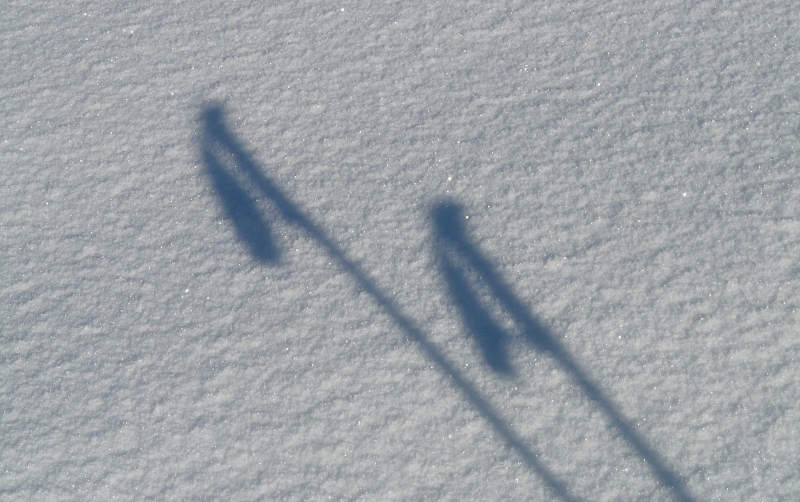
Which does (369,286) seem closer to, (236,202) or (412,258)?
(412,258)

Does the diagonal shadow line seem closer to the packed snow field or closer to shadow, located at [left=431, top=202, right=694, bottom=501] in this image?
the packed snow field

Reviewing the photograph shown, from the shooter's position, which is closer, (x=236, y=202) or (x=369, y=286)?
(x=369, y=286)

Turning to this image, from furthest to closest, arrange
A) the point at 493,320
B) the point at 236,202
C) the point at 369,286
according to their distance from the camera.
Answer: the point at 236,202, the point at 369,286, the point at 493,320

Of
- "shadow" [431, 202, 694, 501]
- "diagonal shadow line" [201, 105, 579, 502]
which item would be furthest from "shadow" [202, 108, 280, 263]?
"shadow" [431, 202, 694, 501]

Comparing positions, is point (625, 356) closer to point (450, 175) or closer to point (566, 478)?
point (566, 478)

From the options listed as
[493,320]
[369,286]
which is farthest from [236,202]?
[493,320]

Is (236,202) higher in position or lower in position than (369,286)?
higher
